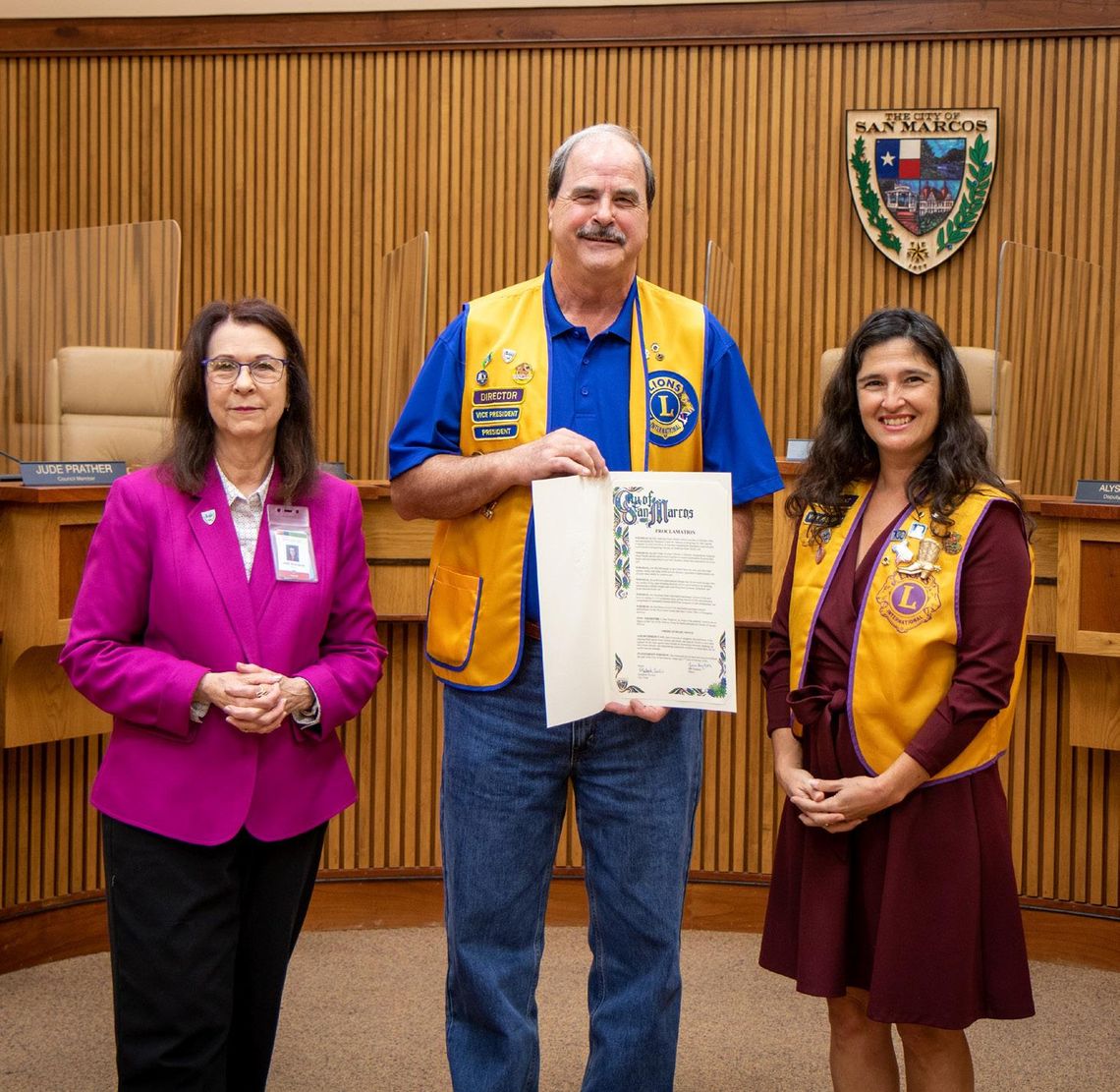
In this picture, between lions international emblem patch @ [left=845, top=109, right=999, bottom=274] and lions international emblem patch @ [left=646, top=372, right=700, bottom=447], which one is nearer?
lions international emblem patch @ [left=646, top=372, right=700, bottom=447]

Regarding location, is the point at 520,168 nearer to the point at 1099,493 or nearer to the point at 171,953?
the point at 1099,493

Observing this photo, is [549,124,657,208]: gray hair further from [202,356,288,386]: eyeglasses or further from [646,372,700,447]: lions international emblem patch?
[202,356,288,386]: eyeglasses

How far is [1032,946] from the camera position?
3.41 m

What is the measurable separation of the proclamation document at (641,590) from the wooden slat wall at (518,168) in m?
3.07

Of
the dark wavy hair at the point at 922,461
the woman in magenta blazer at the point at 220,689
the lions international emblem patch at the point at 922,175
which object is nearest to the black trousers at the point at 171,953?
the woman in magenta blazer at the point at 220,689

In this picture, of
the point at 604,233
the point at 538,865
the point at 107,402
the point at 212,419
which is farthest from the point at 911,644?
the point at 107,402

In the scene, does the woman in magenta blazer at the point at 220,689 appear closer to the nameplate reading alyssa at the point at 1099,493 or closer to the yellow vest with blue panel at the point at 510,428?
the yellow vest with blue panel at the point at 510,428

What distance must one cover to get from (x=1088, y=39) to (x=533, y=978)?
4195 millimetres

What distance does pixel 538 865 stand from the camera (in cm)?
189

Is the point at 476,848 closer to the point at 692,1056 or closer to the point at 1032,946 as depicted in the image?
the point at 692,1056

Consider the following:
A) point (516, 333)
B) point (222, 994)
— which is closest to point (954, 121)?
point (516, 333)

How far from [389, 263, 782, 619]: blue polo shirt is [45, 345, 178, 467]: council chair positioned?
2.40 m

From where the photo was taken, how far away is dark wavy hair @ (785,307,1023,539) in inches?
73.8

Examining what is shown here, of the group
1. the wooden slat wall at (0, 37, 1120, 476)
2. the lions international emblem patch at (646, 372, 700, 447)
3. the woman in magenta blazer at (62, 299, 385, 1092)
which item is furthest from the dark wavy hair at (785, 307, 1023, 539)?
the wooden slat wall at (0, 37, 1120, 476)
